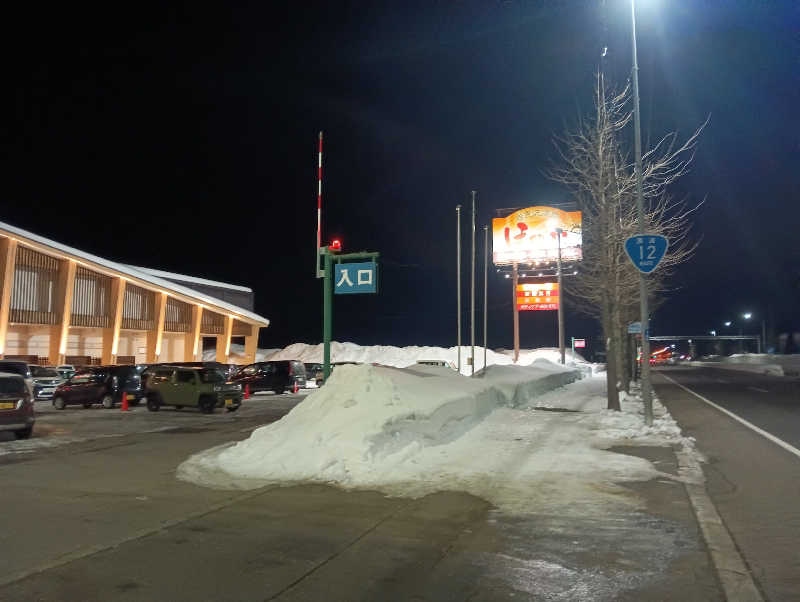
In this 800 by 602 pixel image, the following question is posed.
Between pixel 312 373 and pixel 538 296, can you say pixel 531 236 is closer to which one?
pixel 538 296

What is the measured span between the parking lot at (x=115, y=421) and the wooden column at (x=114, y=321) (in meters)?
18.3

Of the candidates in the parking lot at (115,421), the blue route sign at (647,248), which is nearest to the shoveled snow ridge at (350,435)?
the parking lot at (115,421)

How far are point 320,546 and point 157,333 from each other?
147ft

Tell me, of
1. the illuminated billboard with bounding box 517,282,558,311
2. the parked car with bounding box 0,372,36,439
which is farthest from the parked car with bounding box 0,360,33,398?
the illuminated billboard with bounding box 517,282,558,311

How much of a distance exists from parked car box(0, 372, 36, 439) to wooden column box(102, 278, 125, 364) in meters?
31.2

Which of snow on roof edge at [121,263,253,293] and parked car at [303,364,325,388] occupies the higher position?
snow on roof edge at [121,263,253,293]

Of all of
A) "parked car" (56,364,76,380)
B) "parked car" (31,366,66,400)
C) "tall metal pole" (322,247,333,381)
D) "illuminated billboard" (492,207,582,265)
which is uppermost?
"illuminated billboard" (492,207,582,265)

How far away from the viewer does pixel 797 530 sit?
22.4ft

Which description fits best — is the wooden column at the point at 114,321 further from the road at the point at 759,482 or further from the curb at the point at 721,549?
the curb at the point at 721,549

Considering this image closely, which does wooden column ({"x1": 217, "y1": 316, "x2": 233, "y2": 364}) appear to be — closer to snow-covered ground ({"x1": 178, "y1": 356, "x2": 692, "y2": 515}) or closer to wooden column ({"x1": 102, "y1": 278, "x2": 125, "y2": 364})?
wooden column ({"x1": 102, "y1": 278, "x2": 125, "y2": 364})

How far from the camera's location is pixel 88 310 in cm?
4338

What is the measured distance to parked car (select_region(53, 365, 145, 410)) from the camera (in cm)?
2505

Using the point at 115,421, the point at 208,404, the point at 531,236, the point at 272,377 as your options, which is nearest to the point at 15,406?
the point at 115,421

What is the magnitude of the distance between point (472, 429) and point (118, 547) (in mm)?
9199
